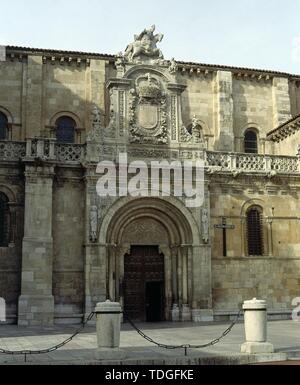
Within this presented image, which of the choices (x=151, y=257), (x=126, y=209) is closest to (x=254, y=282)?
(x=151, y=257)

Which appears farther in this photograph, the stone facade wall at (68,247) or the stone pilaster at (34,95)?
the stone pilaster at (34,95)

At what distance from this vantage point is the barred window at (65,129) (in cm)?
3109

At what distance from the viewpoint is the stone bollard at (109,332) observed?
13992mm

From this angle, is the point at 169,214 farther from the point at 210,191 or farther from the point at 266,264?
the point at 266,264

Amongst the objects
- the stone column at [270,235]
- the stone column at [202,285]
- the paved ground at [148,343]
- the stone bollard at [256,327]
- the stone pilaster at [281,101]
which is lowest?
the paved ground at [148,343]

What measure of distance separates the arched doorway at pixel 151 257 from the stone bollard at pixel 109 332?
38.8ft

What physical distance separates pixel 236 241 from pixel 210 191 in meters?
2.65

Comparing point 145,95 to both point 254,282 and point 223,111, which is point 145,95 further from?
point 254,282

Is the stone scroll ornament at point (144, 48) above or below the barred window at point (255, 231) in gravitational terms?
above

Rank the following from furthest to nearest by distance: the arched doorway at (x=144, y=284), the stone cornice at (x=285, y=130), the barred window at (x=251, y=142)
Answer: the barred window at (x=251, y=142) < the stone cornice at (x=285, y=130) < the arched doorway at (x=144, y=284)

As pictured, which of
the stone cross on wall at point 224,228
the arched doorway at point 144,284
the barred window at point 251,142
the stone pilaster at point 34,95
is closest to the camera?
the arched doorway at point 144,284

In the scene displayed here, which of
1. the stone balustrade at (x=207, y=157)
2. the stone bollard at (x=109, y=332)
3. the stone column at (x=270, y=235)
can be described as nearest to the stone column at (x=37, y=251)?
the stone balustrade at (x=207, y=157)

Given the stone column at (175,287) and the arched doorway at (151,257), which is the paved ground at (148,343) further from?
the arched doorway at (151,257)
